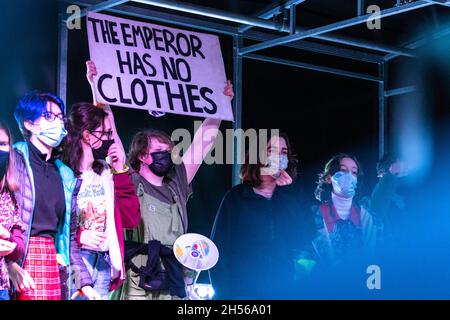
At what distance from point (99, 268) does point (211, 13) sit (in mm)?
2093

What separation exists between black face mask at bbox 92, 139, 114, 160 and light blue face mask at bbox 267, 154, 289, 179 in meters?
1.54

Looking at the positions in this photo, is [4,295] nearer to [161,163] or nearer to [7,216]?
[7,216]

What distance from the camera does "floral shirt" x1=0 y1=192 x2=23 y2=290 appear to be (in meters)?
5.74

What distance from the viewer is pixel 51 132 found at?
605 centimetres

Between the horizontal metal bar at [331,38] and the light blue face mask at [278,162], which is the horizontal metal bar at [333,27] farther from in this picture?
the light blue face mask at [278,162]

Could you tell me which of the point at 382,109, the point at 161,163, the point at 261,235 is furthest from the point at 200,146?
the point at 382,109

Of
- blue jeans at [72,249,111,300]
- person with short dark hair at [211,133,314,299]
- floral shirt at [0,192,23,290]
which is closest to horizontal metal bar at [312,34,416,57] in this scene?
person with short dark hair at [211,133,314,299]

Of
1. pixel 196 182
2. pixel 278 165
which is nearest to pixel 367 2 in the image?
pixel 278 165

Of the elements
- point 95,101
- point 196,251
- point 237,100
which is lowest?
point 196,251

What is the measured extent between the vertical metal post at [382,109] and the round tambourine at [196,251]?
84.7 inches

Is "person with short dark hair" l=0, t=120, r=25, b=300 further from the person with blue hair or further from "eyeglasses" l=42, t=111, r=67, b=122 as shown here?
"eyeglasses" l=42, t=111, r=67, b=122

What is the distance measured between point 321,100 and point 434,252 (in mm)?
1784

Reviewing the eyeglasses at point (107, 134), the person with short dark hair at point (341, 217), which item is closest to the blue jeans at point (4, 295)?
the eyeglasses at point (107, 134)
